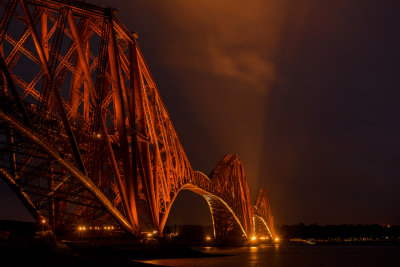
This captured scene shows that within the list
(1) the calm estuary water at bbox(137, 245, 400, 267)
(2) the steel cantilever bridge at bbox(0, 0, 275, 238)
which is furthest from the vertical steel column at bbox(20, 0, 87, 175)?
(1) the calm estuary water at bbox(137, 245, 400, 267)

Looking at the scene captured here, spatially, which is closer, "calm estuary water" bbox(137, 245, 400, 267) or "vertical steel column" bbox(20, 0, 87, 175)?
"vertical steel column" bbox(20, 0, 87, 175)

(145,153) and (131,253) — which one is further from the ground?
(145,153)

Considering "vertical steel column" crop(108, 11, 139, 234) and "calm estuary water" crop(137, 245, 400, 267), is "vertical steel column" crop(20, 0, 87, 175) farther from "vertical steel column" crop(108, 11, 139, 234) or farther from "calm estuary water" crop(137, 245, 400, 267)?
"calm estuary water" crop(137, 245, 400, 267)

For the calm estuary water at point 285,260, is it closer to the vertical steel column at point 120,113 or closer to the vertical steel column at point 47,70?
the vertical steel column at point 120,113

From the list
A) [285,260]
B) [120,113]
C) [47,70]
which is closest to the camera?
[47,70]

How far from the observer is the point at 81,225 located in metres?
32.3

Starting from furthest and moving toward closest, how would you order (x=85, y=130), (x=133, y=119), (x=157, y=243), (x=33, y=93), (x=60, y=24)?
(x=157, y=243), (x=133, y=119), (x=33, y=93), (x=85, y=130), (x=60, y=24)

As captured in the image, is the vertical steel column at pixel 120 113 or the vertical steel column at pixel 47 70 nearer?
the vertical steel column at pixel 47 70

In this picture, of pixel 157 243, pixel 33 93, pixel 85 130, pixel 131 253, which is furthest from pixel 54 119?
pixel 157 243

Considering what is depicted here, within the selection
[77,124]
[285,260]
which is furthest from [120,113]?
[285,260]

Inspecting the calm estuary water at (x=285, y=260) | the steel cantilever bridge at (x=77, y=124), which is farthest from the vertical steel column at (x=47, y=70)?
the calm estuary water at (x=285, y=260)

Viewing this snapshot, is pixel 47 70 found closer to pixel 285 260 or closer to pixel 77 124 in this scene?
pixel 77 124

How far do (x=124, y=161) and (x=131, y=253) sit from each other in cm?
691

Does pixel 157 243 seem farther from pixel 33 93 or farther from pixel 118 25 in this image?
pixel 118 25
